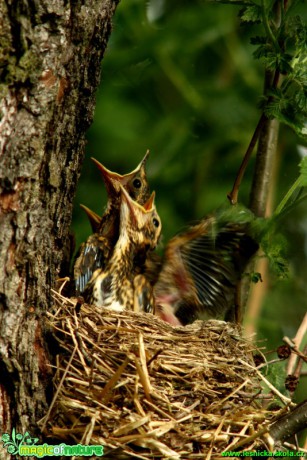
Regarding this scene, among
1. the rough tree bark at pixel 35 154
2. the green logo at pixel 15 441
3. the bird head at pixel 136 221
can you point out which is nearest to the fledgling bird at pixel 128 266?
the bird head at pixel 136 221

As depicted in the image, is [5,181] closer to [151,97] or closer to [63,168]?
[63,168]

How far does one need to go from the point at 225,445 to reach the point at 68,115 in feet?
3.55

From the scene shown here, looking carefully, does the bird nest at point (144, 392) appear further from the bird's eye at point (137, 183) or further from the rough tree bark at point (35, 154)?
the bird's eye at point (137, 183)

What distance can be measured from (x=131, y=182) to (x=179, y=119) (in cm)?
53

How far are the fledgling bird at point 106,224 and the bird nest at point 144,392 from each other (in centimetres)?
42

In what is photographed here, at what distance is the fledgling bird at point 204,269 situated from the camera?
2.82 m

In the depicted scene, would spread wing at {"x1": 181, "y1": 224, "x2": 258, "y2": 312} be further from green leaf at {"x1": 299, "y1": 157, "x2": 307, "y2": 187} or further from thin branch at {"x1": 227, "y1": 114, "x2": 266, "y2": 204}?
green leaf at {"x1": 299, "y1": 157, "x2": 307, "y2": 187}

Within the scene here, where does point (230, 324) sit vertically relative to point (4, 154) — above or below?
below

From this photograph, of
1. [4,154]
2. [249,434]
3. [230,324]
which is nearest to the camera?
[4,154]

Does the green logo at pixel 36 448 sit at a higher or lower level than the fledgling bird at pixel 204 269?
lower

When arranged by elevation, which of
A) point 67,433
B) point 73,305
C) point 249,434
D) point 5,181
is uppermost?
point 5,181

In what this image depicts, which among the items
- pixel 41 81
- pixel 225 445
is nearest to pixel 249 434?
pixel 225 445

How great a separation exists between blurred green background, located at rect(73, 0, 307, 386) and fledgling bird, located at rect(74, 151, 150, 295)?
290 mm

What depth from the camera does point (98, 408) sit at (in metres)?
2.09
